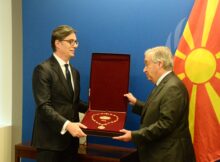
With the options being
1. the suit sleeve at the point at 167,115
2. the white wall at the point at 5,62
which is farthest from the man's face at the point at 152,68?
the white wall at the point at 5,62

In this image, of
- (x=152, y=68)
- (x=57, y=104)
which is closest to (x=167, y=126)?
(x=152, y=68)

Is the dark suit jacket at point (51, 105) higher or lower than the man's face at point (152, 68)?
lower

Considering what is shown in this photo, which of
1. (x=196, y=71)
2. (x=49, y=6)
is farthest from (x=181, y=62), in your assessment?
(x=49, y=6)

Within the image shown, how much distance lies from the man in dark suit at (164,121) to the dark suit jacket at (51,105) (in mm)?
447

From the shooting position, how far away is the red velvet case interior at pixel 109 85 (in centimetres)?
280

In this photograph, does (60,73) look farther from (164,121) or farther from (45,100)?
(164,121)

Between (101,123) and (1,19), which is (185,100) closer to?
(101,123)

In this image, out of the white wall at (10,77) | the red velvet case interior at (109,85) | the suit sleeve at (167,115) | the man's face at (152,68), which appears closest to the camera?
the suit sleeve at (167,115)

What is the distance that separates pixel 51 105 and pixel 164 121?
82 cm

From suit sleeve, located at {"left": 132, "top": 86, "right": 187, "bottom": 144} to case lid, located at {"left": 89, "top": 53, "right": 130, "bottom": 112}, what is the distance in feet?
1.74

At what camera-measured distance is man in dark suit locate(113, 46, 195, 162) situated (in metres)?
2.26

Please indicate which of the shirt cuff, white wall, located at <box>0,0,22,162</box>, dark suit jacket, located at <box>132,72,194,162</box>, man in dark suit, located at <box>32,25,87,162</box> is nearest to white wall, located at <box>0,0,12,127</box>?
white wall, located at <box>0,0,22,162</box>

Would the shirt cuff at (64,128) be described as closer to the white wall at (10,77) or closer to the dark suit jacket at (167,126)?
the dark suit jacket at (167,126)

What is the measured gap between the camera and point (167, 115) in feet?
7.34
